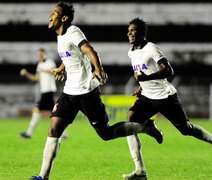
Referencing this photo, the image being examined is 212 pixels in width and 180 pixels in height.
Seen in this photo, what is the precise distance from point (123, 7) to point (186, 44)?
12.4 feet

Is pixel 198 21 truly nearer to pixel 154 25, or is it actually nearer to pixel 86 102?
pixel 154 25

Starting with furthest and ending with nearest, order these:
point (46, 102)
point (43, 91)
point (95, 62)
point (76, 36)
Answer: point (43, 91) → point (46, 102) → point (76, 36) → point (95, 62)

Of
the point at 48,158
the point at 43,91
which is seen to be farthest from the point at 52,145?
the point at 43,91

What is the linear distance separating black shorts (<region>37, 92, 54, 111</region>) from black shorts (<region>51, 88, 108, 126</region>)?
339 inches

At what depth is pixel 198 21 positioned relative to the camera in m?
37.1

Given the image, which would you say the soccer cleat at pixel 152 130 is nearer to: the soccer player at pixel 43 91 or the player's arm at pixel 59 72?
the player's arm at pixel 59 72

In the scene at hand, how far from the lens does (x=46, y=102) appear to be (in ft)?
56.9

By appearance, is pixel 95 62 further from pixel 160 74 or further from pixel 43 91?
pixel 43 91

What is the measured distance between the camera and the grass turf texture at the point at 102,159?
33.2ft

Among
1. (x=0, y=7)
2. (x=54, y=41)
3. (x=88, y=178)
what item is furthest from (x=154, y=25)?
(x=88, y=178)

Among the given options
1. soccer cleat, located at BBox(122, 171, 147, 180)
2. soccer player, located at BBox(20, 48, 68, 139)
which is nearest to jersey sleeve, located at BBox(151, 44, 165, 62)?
soccer cleat, located at BBox(122, 171, 147, 180)

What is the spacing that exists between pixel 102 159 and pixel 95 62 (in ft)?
15.5

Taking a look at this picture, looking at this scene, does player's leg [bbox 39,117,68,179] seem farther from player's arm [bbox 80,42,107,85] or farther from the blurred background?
the blurred background

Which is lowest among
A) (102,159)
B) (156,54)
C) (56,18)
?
(102,159)
